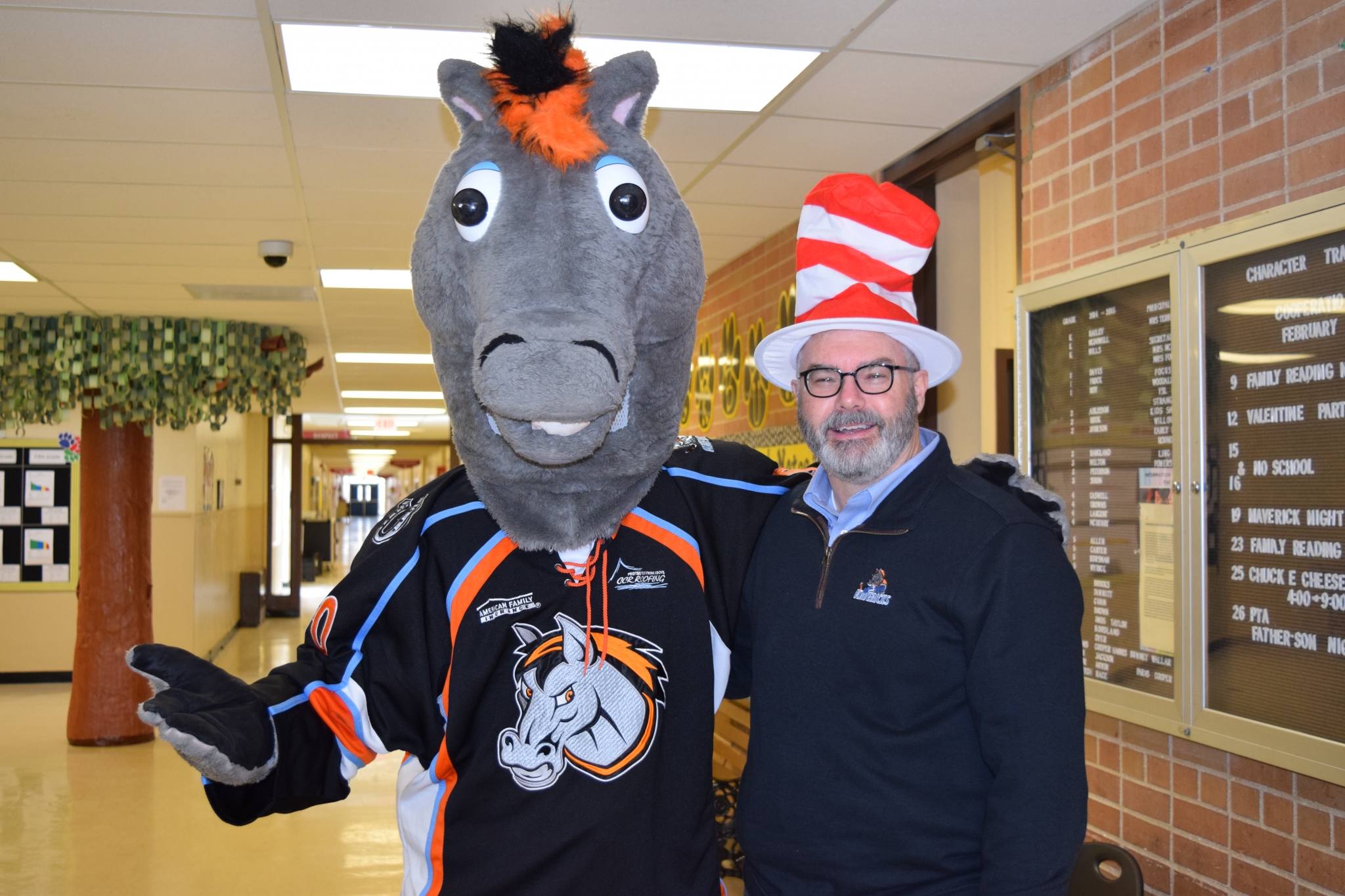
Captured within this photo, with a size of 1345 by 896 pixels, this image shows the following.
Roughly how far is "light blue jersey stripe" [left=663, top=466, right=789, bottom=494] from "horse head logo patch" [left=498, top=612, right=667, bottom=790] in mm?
297

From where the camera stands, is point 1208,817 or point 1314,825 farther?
point 1208,817

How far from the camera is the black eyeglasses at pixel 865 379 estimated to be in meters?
1.62

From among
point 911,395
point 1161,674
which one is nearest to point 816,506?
point 911,395

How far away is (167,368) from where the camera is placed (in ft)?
21.1

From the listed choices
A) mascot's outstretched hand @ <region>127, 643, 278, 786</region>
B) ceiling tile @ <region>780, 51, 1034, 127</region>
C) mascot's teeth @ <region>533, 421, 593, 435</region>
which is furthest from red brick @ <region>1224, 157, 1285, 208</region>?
mascot's outstretched hand @ <region>127, 643, 278, 786</region>

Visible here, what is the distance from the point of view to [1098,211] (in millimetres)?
2779

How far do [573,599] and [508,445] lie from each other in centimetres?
26

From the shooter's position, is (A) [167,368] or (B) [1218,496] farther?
(A) [167,368]

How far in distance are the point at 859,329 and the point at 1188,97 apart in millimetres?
1398

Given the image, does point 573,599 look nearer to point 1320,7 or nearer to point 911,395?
point 911,395

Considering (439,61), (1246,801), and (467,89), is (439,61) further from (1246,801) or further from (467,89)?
(1246,801)

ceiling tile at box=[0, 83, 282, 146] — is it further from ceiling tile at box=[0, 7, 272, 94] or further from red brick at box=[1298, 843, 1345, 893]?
red brick at box=[1298, 843, 1345, 893]

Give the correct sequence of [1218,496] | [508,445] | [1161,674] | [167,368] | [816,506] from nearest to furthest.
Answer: [508,445], [816,506], [1218,496], [1161,674], [167,368]

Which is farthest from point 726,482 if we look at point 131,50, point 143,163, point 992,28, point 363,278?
point 363,278
